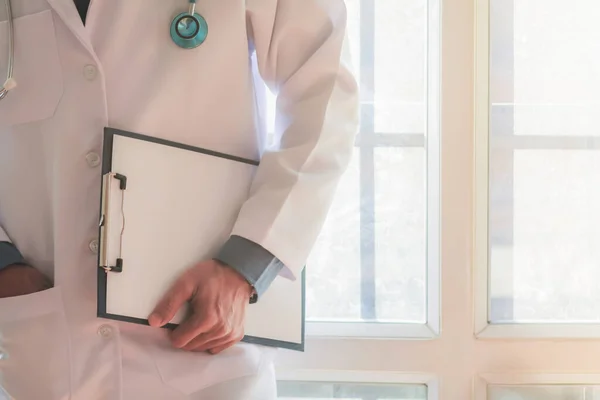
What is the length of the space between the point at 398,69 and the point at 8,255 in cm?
69

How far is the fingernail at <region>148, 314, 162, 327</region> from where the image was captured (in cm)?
67

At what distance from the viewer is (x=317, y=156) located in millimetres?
752

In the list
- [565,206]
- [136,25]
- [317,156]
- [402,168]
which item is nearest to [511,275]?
[565,206]

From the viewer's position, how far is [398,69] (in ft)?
3.52

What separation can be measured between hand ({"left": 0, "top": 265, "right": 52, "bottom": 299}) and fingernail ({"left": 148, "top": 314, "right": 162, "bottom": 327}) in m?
0.15

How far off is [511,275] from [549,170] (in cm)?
19

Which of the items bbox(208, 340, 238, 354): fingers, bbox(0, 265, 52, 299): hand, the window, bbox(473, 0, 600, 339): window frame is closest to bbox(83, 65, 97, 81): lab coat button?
bbox(0, 265, 52, 299): hand

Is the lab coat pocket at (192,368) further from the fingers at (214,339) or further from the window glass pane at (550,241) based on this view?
the window glass pane at (550,241)

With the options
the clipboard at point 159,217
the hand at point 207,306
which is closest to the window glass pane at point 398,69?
the clipboard at point 159,217

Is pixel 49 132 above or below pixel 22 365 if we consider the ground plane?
above

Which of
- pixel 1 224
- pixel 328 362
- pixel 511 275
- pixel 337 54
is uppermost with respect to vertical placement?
pixel 337 54

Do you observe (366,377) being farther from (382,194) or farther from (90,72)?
(90,72)

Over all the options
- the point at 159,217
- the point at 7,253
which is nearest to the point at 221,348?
the point at 159,217

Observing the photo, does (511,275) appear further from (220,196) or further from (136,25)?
(136,25)
